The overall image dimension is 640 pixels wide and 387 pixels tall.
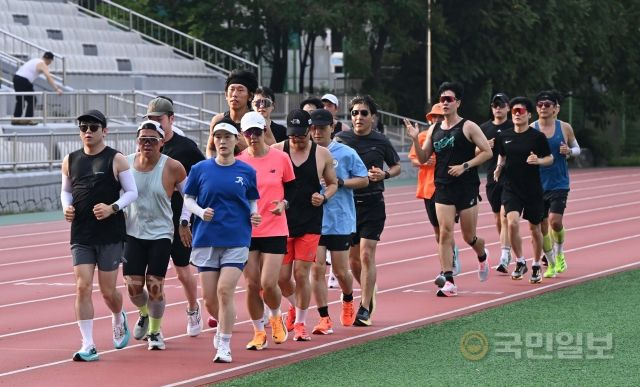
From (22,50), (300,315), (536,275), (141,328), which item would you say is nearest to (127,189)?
(141,328)

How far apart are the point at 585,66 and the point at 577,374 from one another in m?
43.6

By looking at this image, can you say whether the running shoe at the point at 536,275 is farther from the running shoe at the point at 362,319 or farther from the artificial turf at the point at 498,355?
the running shoe at the point at 362,319

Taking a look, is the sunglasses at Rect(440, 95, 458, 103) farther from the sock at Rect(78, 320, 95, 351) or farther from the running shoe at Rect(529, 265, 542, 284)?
the sock at Rect(78, 320, 95, 351)

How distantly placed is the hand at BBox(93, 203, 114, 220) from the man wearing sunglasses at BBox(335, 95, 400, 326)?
303 centimetres

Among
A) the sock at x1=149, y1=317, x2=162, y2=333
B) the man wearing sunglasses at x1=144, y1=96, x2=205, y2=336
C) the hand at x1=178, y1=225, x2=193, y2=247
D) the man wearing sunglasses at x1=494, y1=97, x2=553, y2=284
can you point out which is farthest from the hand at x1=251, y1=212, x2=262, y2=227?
the man wearing sunglasses at x1=494, y1=97, x2=553, y2=284

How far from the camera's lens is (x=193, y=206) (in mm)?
11727

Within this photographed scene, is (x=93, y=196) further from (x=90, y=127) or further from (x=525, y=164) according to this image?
(x=525, y=164)

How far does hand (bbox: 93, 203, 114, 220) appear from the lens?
11.8m

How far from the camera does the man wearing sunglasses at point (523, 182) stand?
691 inches

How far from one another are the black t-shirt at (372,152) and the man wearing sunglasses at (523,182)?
3412 mm

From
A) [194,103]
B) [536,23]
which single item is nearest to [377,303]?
[194,103]

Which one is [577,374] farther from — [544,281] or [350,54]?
[350,54]

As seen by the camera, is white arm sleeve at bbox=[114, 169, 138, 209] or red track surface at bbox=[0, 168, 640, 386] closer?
red track surface at bbox=[0, 168, 640, 386]

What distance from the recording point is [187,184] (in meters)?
11.9
